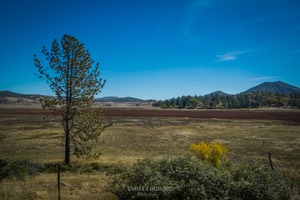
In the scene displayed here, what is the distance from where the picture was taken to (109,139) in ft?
132

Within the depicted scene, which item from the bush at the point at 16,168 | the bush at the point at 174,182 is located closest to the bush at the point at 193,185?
the bush at the point at 174,182

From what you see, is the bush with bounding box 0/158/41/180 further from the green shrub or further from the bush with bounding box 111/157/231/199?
the green shrub

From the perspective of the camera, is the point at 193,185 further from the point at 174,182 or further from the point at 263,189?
the point at 263,189

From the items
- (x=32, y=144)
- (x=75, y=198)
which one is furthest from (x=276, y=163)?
(x=32, y=144)

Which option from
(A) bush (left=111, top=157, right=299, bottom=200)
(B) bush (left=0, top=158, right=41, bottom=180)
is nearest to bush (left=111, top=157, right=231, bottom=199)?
(A) bush (left=111, top=157, right=299, bottom=200)

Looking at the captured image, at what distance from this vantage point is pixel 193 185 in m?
10.5

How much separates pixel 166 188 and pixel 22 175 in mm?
12878

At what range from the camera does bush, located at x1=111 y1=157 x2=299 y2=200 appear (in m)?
10.5

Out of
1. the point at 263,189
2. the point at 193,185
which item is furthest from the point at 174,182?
the point at 263,189

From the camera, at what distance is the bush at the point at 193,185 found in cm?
1049

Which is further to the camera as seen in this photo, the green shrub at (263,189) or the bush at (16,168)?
the bush at (16,168)

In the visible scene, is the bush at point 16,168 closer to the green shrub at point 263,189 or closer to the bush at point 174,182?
the bush at point 174,182

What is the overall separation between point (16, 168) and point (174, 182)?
13823 mm

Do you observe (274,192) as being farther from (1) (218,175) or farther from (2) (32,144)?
(2) (32,144)
